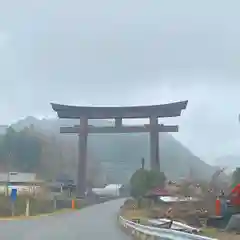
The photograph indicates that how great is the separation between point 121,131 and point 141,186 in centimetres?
590

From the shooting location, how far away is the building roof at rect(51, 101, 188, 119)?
55.7m

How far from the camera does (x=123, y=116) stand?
55938 mm

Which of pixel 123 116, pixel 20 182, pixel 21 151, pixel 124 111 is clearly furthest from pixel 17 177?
pixel 124 111

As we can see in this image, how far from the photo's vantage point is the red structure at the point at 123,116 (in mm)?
55594

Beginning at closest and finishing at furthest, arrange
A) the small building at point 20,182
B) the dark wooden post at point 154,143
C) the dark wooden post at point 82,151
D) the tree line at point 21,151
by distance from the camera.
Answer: the dark wooden post at point 154,143, the small building at point 20,182, the dark wooden post at point 82,151, the tree line at point 21,151

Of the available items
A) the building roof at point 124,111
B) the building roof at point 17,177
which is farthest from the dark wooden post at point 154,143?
the building roof at point 17,177

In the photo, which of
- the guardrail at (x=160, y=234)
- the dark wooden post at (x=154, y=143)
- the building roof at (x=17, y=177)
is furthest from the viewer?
the building roof at (x=17, y=177)

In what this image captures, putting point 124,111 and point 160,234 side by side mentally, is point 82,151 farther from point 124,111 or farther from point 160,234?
point 160,234

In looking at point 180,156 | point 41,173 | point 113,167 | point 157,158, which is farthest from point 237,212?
point 113,167

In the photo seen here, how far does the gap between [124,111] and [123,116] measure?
50 cm

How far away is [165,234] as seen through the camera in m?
13.4

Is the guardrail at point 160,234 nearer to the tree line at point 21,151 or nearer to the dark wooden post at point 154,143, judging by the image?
the dark wooden post at point 154,143

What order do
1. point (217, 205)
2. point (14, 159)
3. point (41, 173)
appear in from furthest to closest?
point (14, 159)
point (41, 173)
point (217, 205)

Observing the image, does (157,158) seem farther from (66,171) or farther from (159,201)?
(66,171)
